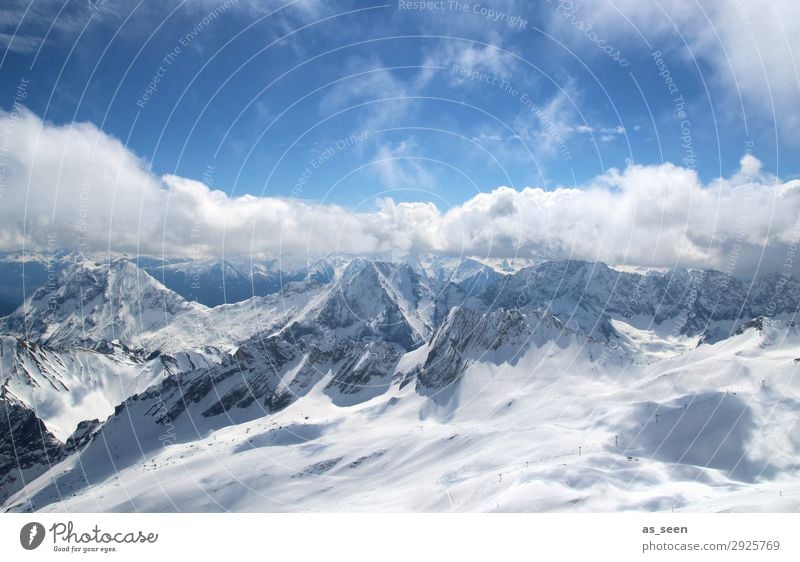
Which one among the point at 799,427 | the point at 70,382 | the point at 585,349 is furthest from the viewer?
the point at 70,382

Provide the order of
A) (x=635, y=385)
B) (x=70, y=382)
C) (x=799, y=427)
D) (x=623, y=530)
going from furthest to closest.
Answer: (x=70, y=382) < (x=635, y=385) < (x=799, y=427) < (x=623, y=530)

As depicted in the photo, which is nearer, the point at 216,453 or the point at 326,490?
the point at 326,490

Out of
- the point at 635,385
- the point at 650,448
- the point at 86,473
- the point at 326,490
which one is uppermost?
the point at 635,385

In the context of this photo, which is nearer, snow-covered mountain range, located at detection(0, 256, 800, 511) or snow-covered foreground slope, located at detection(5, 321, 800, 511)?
snow-covered foreground slope, located at detection(5, 321, 800, 511)

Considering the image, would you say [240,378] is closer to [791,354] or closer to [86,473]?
[86,473]

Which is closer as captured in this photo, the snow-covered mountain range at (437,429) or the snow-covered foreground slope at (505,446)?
the snow-covered foreground slope at (505,446)

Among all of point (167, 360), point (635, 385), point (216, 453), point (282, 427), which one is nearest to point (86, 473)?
point (216, 453)

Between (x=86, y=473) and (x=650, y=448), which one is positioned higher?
(x=650, y=448)

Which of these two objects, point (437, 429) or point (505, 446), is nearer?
point (505, 446)
